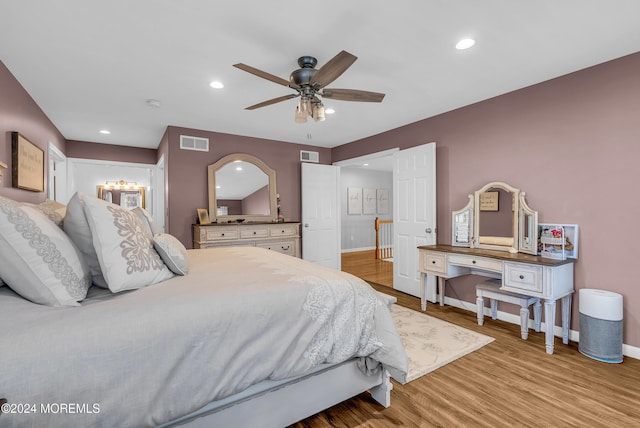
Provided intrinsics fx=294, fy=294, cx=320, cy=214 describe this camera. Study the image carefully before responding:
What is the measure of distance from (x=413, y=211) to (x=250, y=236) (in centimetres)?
240

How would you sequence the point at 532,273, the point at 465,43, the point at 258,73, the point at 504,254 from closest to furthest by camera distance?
the point at 258,73 → the point at 465,43 → the point at 532,273 → the point at 504,254

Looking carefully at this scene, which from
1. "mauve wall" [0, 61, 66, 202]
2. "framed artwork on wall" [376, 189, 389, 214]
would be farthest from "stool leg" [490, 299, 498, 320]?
"framed artwork on wall" [376, 189, 389, 214]

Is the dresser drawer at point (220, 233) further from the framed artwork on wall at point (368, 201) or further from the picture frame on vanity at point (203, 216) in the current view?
the framed artwork on wall at point (368, 201)

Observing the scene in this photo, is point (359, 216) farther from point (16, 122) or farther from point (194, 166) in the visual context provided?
point (16, 122)

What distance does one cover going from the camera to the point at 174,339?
120 cm

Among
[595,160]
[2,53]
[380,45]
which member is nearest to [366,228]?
[595,160]

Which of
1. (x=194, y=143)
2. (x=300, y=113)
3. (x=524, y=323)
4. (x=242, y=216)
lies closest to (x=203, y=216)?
(x=242, y=216)

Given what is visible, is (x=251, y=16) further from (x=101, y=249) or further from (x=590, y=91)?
(x=590, y=91)

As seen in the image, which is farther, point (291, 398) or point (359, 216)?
point (359, 216)

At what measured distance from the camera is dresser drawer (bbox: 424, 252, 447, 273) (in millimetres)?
3260

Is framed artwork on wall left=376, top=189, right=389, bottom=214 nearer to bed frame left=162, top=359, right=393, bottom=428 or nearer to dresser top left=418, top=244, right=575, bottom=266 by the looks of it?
dresser top left=418, top=244, right=575, bottom=266

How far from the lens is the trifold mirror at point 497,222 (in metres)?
2.93

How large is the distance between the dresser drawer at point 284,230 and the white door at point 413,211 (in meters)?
1.62

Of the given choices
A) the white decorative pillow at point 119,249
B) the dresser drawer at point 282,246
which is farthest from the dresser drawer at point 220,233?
the white decorative pillow at point 119,249
